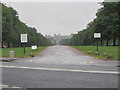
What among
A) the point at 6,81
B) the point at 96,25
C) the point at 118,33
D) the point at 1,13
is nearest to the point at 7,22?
the point at 1,13

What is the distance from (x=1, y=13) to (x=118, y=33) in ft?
92.3

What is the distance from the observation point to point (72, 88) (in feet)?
23.1

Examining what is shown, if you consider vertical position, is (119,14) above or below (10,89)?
above

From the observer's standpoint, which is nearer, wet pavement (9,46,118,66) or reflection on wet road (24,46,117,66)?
wet pavement (9,46,118,66)

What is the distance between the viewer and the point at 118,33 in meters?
47.0

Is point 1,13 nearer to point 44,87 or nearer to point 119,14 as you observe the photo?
point 119,14

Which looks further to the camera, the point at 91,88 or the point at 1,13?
the point at 1,13

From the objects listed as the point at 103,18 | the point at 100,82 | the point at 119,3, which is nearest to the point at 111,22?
the point at 103,18

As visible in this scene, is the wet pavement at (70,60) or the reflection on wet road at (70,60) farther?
the reflection on wet road at (70,60)

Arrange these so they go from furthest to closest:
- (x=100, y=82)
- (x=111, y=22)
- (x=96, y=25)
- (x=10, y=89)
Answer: (x=96, y=25)
(x=111, y=22)
(x=100, y=82)
(x=10, y=89)

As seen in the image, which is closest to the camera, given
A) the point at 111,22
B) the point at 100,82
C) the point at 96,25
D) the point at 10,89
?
the point at 10,89

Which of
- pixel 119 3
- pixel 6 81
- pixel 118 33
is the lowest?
pixel 6 81

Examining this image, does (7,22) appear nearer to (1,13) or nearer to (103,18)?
(1,13)

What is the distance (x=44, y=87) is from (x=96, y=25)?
147ft
